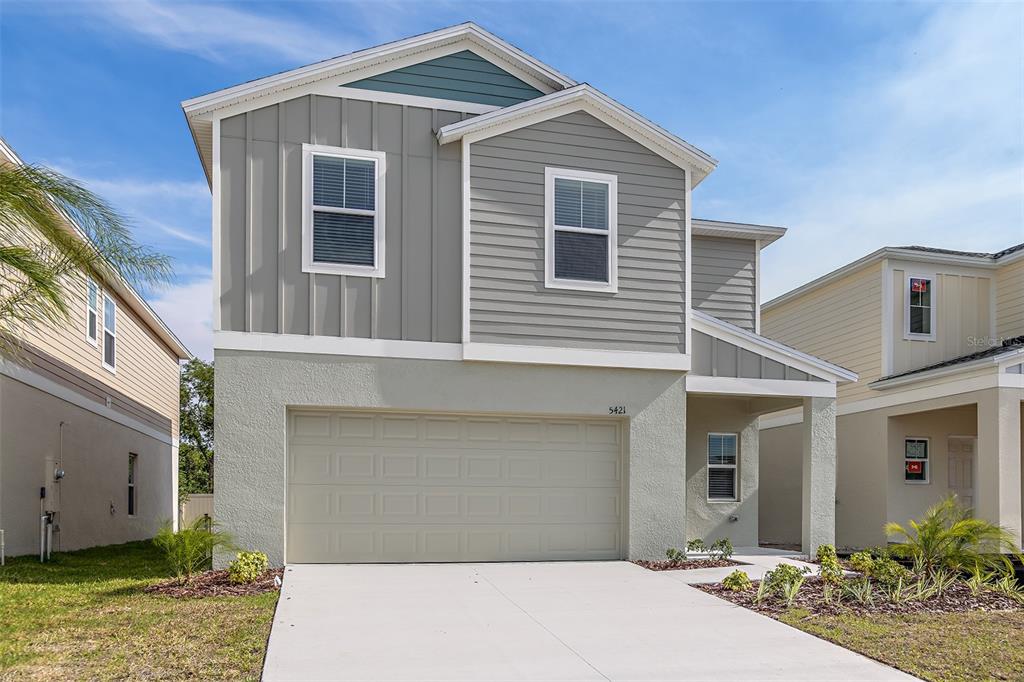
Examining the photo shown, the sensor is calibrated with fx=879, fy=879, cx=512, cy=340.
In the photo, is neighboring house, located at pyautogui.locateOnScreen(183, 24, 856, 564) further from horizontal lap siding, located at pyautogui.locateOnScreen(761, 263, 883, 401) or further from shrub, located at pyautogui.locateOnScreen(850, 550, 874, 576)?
horizontal lap siding, located at pyautogui.locateOnScreen(761, 263, 883, 401)

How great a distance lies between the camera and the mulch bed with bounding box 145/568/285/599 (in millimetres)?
9289

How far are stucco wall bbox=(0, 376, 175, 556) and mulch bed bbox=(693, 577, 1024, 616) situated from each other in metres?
9.00

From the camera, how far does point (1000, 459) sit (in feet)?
46.5

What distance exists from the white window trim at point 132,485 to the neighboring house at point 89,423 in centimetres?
2

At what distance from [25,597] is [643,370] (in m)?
8.01

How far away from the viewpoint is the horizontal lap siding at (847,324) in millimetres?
17953

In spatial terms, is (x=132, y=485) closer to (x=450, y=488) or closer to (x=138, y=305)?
(x=138, y=305)

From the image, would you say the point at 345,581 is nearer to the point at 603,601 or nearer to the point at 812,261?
the point at 603,601

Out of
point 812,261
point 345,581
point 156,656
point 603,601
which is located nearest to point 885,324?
point 812,261

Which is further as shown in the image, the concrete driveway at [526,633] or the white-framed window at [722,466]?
the white-framed window at [722,466]

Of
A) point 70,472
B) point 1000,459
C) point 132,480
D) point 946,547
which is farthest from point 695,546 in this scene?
point 132,480

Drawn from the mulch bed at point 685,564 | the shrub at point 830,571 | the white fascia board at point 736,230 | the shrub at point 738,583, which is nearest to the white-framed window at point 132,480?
the mulch bed at point 685,564

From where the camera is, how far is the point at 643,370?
1242 cm

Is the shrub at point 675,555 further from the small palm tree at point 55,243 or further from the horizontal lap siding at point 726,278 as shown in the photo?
the small palm tree at point 55,243
